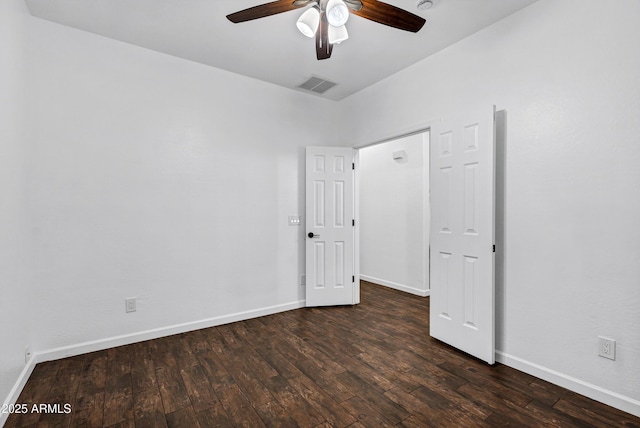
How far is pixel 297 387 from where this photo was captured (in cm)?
216

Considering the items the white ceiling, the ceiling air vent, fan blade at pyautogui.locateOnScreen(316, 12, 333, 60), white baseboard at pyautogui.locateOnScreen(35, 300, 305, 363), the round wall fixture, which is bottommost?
white baseboard at pyautogui.locateOnScreen(35, 300, 305, 363)

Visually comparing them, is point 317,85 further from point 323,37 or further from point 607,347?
point 607,347

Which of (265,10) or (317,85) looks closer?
(265,10)

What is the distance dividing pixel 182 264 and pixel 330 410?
2.11 m

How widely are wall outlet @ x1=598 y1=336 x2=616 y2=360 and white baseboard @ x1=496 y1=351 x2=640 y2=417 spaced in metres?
0.23

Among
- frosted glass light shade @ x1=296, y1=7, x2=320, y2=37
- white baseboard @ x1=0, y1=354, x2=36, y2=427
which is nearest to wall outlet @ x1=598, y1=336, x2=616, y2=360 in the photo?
frosted glass light shade @ x1=296, y1=7, x2=320, y2=37

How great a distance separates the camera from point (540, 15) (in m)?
2.29

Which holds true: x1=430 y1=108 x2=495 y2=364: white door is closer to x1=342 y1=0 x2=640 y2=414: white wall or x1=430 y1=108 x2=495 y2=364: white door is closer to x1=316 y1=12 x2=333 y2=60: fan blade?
x1=342 y1=0 x2=640 y2=414: white wall

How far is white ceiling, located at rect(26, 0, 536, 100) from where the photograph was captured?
237 cm

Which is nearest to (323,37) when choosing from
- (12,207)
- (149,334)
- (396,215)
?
(12,207)

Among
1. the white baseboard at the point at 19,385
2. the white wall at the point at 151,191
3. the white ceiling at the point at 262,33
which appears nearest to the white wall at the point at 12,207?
the white baseboard at the point at 19,385

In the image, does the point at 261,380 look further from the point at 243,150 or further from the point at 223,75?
the point at 223,75

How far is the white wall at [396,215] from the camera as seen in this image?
4609mm

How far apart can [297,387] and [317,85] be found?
3347 mm
